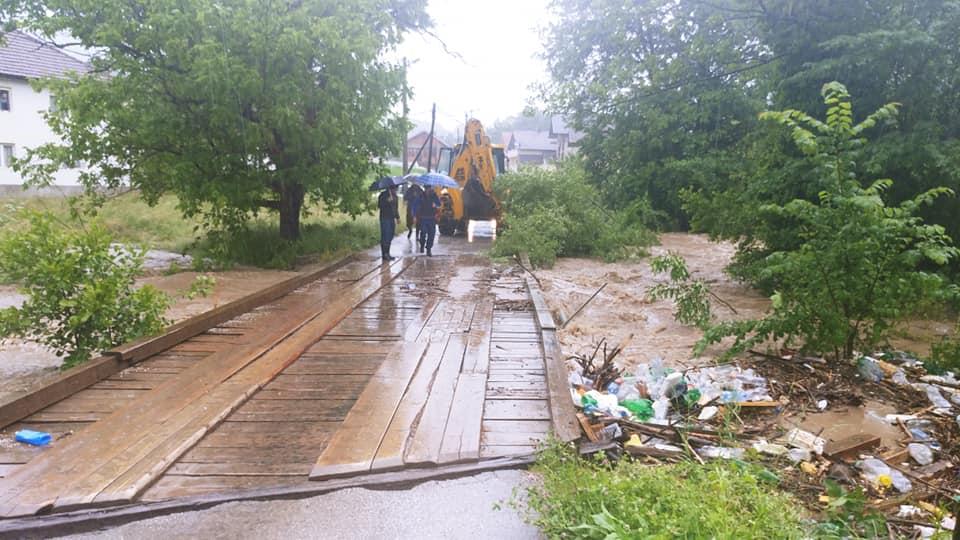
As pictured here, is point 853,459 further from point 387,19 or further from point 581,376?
point 387,19

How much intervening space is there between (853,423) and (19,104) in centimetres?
3452

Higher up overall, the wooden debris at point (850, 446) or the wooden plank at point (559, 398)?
the wooden plank at point (559, 398)

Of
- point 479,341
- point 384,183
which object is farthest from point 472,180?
point 479,341

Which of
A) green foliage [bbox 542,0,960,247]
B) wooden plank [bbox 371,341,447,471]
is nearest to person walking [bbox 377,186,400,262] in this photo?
green foliage [bbox 542,0,960,247]

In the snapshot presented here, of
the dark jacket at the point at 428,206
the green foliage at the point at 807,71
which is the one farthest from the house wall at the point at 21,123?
the green foliage at the point at 807,71

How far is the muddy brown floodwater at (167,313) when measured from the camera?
689 centimetres

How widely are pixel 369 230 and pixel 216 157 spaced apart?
685 centimetres

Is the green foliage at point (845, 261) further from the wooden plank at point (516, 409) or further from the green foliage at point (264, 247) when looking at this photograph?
the green foliage at point (264, 247)

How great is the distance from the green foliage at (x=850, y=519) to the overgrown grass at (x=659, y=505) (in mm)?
188

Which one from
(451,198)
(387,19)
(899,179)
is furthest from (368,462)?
(451,198)

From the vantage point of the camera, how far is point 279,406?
512cm

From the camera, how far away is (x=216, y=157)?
542 inches

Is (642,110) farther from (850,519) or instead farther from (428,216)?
(850,519)

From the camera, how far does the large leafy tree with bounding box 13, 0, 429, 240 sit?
12.5 metres
